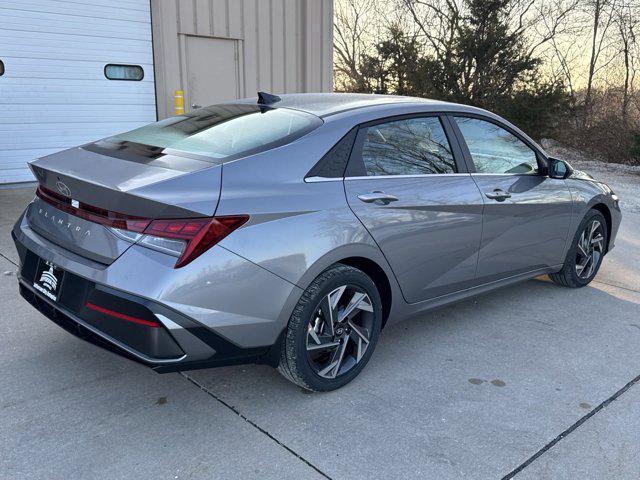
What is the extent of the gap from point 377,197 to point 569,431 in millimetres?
1517

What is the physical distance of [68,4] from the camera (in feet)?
27.2

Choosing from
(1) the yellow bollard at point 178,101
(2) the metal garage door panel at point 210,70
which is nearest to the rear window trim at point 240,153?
(1) the yellow bollard at point 178,101

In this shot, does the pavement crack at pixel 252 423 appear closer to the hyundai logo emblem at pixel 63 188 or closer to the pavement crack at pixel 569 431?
the pavement crack at pixel 569 431

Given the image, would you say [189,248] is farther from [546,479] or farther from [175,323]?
[546,479]

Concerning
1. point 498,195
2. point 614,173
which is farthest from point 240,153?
point 614,173

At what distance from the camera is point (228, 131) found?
3.24 m

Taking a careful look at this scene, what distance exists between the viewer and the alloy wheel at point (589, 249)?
4.87m

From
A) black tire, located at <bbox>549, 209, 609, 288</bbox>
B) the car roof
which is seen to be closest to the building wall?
the car roof

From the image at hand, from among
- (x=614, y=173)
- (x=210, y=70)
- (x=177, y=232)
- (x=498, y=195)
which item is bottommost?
(x=614, y=173)

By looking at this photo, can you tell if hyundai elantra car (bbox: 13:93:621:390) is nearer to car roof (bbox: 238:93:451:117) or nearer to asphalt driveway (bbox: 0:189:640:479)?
car roof (bbox: 238:93:451:117)

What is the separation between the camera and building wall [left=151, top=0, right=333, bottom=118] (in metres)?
9.30

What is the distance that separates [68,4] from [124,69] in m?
1.15

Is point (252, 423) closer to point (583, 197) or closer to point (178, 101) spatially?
point (583, 197)

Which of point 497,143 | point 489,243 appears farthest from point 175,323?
point 497,143
